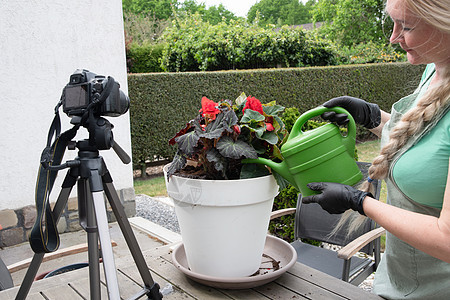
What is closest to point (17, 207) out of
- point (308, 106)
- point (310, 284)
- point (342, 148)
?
point (310, 284)

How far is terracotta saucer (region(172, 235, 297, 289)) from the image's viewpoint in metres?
1.12

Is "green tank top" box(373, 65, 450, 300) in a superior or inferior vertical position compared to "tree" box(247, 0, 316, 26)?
inferior

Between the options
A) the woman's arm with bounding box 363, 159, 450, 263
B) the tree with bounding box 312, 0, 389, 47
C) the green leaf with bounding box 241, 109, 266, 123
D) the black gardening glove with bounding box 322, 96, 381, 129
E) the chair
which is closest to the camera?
the woman's arm with bounding box 363, 159, 450, 263

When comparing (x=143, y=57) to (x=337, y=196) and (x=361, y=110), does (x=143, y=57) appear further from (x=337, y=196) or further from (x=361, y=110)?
(x=337, y=196)

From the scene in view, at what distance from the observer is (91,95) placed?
984 mm

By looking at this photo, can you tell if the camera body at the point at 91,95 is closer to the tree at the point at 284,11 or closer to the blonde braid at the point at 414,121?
the blonde braid at the point at 414,121

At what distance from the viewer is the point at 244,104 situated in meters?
1.26

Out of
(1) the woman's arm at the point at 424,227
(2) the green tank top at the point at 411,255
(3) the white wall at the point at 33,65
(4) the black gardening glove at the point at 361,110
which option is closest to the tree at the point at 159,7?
(3) the white wall at the point at 33,65

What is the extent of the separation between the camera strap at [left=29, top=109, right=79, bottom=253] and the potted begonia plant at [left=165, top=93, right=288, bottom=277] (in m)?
0.32

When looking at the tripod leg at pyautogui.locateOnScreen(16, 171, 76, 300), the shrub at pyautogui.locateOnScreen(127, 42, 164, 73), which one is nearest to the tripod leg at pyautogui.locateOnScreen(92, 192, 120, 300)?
the tripod leg at pyautogui.locateOnScreen(16, 171, 76, 300)

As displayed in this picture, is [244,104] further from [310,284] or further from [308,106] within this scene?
[308,106]

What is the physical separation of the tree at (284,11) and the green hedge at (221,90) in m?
27.1

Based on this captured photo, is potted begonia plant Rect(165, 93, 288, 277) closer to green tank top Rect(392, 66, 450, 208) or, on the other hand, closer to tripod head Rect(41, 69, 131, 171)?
tripod head Rect(41, 69, 131, 171)

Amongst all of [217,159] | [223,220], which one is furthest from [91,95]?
[223,220]
